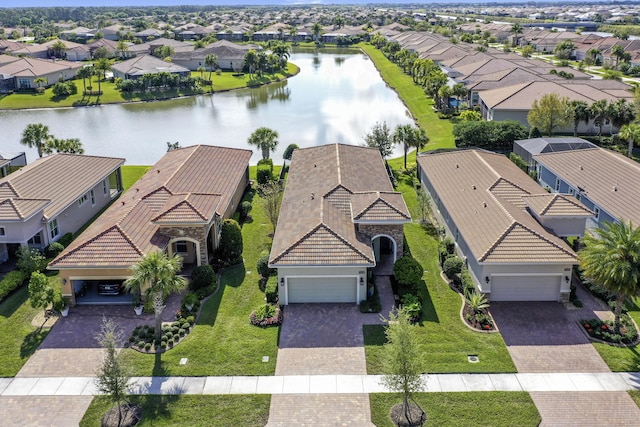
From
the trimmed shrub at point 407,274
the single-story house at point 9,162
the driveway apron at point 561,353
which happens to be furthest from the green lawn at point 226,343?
the single-story house at point 9,162

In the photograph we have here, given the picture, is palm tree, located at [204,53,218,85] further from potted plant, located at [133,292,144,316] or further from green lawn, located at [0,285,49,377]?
potted plant, located at [133,292,144,316]

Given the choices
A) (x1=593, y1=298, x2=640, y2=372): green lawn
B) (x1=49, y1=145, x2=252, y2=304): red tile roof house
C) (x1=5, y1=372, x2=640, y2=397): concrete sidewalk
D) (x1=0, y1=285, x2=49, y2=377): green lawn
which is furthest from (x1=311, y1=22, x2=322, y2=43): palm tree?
(x1=5, y1=372, x2=640, y2=397): concrete sidewalk

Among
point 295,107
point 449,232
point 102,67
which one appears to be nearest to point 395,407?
point 449,232

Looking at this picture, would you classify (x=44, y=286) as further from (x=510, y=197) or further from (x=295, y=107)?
(x=295, y=107)

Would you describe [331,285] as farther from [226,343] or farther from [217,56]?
[217,56]

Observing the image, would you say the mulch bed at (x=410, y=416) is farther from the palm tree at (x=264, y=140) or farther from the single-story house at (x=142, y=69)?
the single-story house at (x=142, y=69)

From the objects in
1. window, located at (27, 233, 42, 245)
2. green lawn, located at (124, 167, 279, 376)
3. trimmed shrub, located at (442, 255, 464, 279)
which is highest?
window, located at (27, 233, 42, 245)

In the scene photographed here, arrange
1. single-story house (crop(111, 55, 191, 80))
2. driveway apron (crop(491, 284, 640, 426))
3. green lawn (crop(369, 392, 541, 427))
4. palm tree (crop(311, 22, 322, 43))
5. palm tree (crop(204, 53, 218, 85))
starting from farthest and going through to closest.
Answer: palm tree (crop(311, 22, 322, 43))
palm tree (crop(204, 53, 218, 85))
single-story house (crop(111, 55, 191, 80))
driveway apron (crop(491, 284, 640, 426))
green lawn (crop(369, 392, 541, 427))
